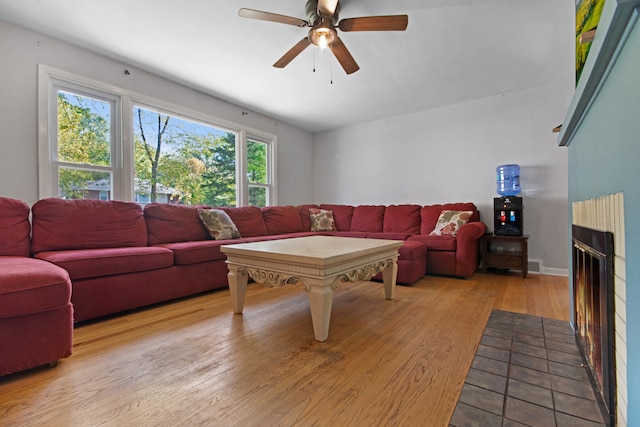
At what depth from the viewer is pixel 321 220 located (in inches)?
186

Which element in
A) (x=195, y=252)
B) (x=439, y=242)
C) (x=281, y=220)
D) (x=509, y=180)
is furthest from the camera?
(x=281, y=220)

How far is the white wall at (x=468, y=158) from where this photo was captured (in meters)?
3.54

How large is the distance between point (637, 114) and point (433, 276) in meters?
2.97

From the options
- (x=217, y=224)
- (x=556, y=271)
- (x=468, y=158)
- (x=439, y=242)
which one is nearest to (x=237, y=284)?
(x=217, y=224)

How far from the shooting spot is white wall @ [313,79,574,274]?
3.54m

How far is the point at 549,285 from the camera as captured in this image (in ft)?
9.89

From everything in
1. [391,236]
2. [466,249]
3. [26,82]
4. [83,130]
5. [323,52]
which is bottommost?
[466,249]

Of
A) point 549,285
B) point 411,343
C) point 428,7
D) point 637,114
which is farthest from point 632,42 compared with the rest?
point 549,285

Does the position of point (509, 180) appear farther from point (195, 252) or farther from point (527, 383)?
point (195, 252)

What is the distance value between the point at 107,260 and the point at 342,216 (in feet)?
11.3

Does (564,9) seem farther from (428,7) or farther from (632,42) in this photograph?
Answer: (632,42)

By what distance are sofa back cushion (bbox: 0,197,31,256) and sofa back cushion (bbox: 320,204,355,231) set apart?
371cm

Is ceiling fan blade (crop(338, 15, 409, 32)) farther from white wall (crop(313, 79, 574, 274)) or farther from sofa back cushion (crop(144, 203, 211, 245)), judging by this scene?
white wall (crop(313, 79, 574, 274))

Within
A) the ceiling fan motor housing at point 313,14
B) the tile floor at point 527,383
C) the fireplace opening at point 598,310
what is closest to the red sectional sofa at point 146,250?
the tile floor at point 527,383
